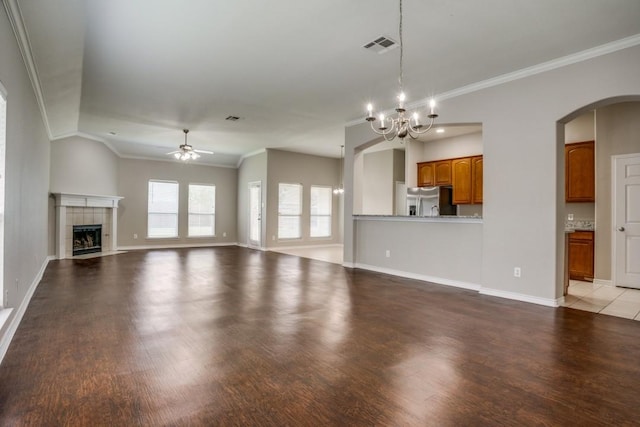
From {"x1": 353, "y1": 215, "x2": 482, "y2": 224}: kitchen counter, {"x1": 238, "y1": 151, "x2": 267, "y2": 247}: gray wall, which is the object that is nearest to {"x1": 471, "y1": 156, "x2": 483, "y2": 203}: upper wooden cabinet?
{"x1": 353, "y1": 215, "x2": 482, "y2": 224}: kitchen counter

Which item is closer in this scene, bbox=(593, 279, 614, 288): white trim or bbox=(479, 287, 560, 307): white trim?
bbox=(479, 287, 560, 307): white trim

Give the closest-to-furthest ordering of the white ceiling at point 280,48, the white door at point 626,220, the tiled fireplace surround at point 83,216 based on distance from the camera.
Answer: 1. the white ceiling at point 280,48
2. the white door at point 626,220
3. the tiled fireplace surround at point 83,216

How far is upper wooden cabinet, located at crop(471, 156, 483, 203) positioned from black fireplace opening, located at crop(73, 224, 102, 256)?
9.00m

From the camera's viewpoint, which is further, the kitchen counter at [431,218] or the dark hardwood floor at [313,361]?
the kitchen counter at [431,218]

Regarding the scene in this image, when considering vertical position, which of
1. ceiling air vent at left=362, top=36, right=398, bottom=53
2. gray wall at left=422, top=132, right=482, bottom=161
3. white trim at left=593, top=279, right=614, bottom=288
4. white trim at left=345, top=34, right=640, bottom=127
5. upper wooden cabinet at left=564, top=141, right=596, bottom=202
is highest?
ceiling air vent at left=362, top=36, right=398, bottom=53

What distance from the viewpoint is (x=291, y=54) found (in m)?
3.91

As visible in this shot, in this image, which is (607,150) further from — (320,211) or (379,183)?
(320,211)

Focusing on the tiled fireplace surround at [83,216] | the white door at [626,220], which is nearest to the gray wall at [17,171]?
the tiled fireplace surround at [83,216]

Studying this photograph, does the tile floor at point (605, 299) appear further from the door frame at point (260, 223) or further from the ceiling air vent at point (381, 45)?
the door frame at point (260, 223)

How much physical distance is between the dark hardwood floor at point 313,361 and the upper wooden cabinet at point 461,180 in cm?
352

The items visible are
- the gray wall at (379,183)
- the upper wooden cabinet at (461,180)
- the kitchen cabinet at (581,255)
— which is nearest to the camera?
the kitchen cabinet at (581,255)

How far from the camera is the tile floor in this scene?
153 inches

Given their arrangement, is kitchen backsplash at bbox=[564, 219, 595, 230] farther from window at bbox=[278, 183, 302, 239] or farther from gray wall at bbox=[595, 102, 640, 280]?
window at bbox=[278, 183, 302, 239]

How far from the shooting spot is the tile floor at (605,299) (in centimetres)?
388
